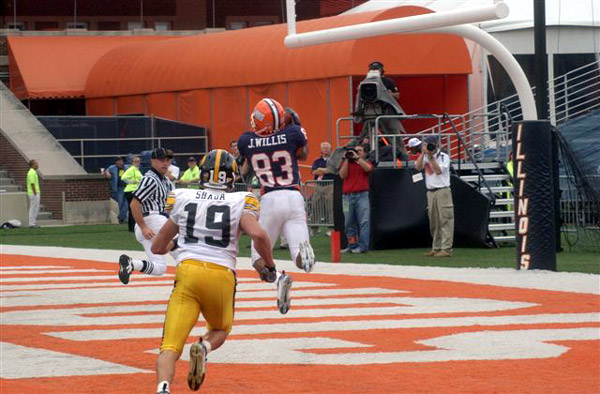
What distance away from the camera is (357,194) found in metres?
21.5

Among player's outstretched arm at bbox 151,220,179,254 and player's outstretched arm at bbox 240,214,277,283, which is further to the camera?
player's outstretched arm at bbox 151,220,179,254

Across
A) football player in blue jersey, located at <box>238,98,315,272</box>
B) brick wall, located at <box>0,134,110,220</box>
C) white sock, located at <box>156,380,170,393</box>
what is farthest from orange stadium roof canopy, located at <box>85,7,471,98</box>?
white sock, located at <box>156,380,170,393</box>

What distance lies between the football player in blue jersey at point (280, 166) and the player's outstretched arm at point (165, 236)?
3578 mm

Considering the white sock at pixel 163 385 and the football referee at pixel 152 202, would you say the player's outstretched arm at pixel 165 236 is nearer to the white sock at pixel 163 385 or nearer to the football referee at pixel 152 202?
the white sock at pixel 163 385

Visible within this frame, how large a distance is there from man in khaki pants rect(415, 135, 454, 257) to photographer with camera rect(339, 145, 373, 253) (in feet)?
3.18

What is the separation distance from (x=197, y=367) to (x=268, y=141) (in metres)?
5.01

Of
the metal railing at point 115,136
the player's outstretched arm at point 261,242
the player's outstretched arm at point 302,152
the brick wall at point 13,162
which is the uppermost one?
the metal railing at point 115,136

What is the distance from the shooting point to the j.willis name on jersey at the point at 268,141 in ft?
40.9

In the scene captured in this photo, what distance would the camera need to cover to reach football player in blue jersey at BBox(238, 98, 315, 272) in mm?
12195

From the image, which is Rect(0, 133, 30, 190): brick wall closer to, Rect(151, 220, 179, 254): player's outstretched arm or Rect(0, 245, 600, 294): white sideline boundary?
Rect(0, 245, 600, 294): white sideline boundary

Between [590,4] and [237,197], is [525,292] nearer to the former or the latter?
[237,197]

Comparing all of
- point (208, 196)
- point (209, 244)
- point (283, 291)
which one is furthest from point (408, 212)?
point (209, 244)

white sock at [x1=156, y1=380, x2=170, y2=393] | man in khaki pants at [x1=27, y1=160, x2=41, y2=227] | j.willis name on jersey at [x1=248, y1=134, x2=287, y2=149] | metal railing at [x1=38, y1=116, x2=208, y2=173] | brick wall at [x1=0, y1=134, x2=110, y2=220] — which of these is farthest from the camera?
metal railing at [x1=38, y1=116, x2=208, y2=173]

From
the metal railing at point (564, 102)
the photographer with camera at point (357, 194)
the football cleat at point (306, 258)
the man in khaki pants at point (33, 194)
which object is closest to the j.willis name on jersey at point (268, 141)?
the football cleat at point (306, 258)
